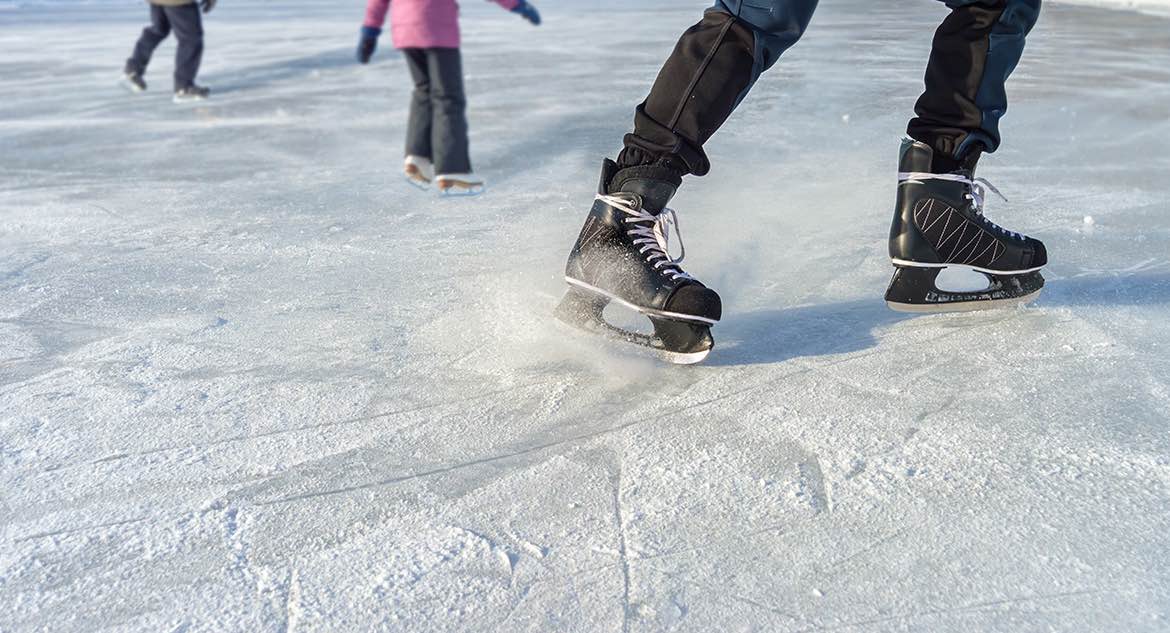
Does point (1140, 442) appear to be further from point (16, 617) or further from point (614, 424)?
point (16, 617)

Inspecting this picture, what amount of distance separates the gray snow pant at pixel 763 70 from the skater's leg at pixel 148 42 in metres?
4.82

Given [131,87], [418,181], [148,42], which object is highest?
[418,181]

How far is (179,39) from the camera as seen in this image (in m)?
5.57

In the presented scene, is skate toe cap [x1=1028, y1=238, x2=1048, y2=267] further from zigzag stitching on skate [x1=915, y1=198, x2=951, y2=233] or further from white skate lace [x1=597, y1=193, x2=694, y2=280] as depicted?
white skate lace [x1=597, y1=193, x2=694, y2=280]

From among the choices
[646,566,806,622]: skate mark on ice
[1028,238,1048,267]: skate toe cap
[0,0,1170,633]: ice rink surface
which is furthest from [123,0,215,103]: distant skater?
[646,566,806,622]: skate mark on ice

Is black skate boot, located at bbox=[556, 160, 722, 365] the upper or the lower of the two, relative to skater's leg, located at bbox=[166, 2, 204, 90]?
upper

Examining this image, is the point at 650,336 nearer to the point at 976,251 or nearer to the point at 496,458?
the point at 496,458

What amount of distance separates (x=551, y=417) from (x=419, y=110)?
2.37m

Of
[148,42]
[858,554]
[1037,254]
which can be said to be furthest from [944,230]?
[148,42]

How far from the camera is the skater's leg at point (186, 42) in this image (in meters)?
5.36

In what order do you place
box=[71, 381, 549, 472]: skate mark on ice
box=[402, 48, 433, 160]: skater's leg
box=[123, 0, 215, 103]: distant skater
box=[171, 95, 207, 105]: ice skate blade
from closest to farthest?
box=[71, 381, 549, 472]: skate mark on ice < box=[402, 48, 433, 160]: skater's leg < box=[171, 95, 207, 105]: ice skate blade < box=[123, 0, 215, 103]: distant skater

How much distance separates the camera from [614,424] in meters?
1.33

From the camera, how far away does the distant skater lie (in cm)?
533

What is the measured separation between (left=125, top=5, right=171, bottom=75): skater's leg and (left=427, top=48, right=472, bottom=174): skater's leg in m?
2.85
